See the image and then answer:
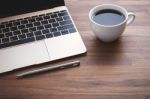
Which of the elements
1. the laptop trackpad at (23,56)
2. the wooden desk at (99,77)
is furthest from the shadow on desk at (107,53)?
the laptop trackpad at (23,56)

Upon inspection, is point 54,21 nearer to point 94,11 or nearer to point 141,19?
point 94,11

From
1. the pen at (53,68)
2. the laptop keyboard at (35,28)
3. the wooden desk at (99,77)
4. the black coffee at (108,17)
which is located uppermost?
the black coffee at (108,17)

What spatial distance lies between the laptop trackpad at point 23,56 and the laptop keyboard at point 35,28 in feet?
0.06

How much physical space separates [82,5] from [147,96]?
0.37m

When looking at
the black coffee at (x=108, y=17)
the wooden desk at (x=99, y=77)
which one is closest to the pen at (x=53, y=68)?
the wooden desk at (x=99, y=77)

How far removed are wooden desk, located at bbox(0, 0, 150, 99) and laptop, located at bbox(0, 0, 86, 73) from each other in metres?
0.02

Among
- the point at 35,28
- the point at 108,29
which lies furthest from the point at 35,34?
the point at 108,29

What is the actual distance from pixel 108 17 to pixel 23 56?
0.78 feet

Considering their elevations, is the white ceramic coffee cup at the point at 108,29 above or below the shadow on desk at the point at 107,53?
above

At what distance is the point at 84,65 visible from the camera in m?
0.66

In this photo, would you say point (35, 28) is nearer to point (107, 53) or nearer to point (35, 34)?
point (35, 34)

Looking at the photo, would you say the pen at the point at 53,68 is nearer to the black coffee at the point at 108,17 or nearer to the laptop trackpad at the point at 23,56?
the laptop trackpad at the point at 23,56

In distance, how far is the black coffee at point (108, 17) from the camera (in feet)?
2.23

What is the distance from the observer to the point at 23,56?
2.18ft
